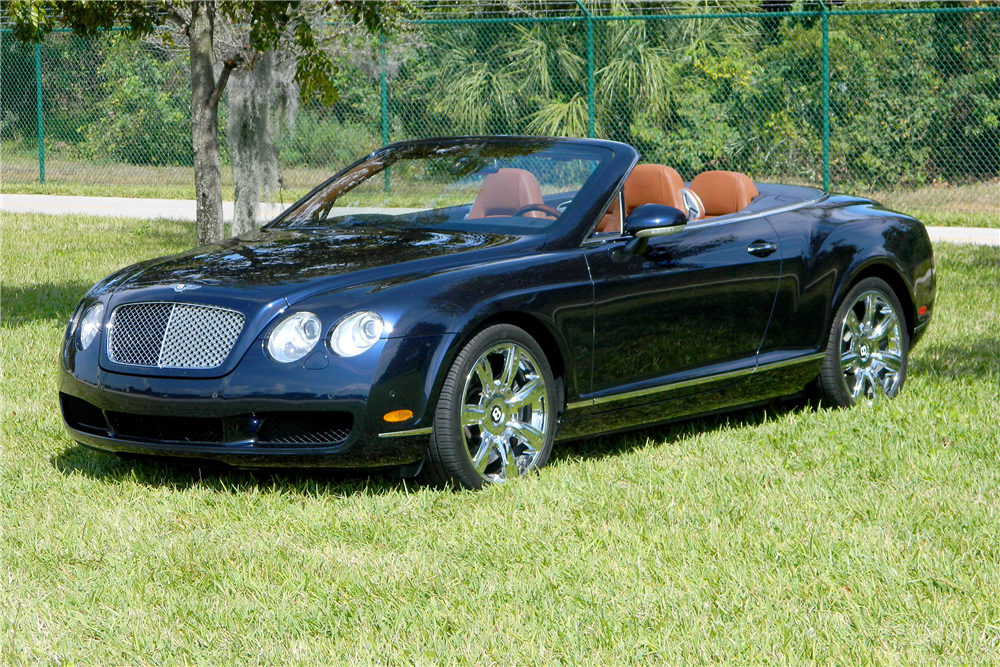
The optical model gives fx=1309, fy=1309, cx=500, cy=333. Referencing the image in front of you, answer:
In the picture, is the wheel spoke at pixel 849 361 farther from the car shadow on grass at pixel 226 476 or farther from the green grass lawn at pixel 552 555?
the car shadow on grass at pixel 226 476

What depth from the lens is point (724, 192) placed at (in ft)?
21.9

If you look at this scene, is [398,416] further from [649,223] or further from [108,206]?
[108,206]

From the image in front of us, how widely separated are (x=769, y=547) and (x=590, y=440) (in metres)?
1.89

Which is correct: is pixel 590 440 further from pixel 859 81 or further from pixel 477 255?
pixel 859 81

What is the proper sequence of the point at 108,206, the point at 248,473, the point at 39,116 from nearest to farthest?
the point at 248,473 < the point at 108,206 < the point at 39,116

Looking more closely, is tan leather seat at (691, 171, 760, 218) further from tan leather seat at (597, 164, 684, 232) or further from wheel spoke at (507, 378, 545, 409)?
wheel spoke at (507, 378, 545, 409)

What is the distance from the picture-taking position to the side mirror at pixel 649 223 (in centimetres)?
557

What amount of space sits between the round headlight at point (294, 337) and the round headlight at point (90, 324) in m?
0.89

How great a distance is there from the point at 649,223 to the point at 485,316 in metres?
1.00

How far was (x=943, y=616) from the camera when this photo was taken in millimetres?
3674

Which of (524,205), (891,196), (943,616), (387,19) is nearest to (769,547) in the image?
(943,616)

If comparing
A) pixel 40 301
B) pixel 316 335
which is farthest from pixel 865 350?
pixel 40 301

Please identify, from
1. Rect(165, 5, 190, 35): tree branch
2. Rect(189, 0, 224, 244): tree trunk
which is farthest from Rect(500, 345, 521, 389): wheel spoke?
Rect(165, 5, 190, 35): tree branch

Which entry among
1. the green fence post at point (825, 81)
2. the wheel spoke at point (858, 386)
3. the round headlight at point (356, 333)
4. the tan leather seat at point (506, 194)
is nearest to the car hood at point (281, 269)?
the round headlight at point (356, 333)
